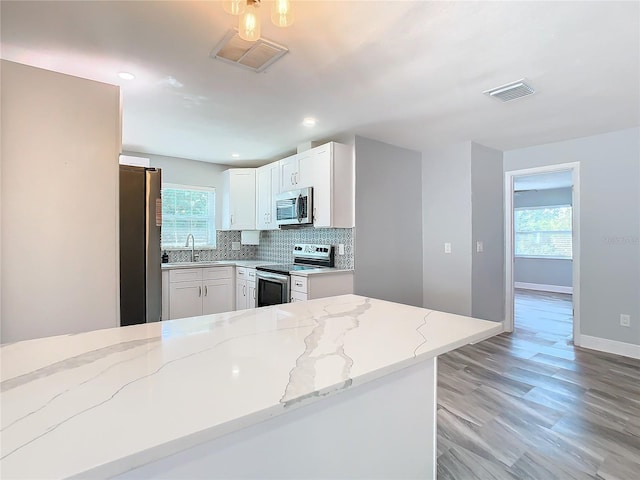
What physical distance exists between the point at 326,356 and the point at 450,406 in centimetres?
194

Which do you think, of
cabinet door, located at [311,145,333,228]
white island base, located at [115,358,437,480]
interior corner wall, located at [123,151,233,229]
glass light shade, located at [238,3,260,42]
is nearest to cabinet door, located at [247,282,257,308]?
cabinet door, located at [311,145,333,228]

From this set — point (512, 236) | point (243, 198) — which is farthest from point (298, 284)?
point (512, 236)

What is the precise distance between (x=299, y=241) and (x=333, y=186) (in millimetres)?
1290

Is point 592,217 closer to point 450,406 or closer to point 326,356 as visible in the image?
point 450,406

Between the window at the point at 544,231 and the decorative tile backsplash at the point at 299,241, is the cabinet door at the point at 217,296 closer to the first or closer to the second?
the decorative tile backsplash at the point at 299,241

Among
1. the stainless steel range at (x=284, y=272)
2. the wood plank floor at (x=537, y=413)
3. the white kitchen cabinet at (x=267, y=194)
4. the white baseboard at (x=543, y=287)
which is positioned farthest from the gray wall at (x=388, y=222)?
the white baseboard at (x=543, y=287)

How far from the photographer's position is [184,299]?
422 centimetres

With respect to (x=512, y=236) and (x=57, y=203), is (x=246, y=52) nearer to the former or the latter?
(x=57, y=203)

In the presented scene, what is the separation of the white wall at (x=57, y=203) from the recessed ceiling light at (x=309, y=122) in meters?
1.69

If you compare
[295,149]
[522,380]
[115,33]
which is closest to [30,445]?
[115,33]

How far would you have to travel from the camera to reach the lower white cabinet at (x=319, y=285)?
339 cm

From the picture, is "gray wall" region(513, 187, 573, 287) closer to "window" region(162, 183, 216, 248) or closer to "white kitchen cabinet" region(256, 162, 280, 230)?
"white kitchen cabinet" region(256, 162, 280, 230)

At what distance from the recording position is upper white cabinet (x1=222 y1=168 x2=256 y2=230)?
4.94 meters

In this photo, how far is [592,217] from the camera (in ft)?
12.5
